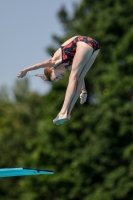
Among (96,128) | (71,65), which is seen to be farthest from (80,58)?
(96,128)

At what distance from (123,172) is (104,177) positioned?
1.63 meters

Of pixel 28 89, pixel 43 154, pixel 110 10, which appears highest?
pixel 110 10

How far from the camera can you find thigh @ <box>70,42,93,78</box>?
1013cm

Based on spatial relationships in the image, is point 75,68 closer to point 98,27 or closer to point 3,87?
point 98,27

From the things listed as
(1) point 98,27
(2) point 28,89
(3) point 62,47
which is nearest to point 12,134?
(2) point 28,89

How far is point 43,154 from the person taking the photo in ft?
133

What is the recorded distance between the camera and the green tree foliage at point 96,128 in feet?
117

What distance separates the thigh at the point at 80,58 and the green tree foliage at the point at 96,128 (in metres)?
24.8

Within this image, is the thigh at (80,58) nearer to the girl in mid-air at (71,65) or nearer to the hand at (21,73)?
the girl in mid-air at (71,65)

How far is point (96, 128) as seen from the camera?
1453 inches

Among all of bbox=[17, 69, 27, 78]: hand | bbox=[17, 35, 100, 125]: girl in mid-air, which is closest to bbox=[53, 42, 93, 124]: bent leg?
bbox=[17, 35, 100, 125]: girl in mid-air

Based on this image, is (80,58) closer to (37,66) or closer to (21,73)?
(37,66)

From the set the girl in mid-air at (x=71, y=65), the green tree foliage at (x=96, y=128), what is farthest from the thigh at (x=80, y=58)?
the green tree foliage at (x=96, y=128)

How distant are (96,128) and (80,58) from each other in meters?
26.9
